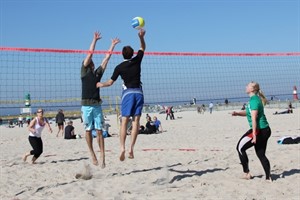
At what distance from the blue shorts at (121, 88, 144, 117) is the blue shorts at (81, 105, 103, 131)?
530 millimetres

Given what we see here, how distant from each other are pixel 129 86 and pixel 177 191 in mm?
1431

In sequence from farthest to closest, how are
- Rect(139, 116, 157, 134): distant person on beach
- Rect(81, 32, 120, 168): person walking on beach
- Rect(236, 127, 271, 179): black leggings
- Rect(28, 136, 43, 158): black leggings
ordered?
1. Rect(139, 116, 157, 134): distant person on beach
2. Rect(28, 136, 43, 158): black leggings
3. Rect(236, 127, 271, 179): black leggings
4. Rect(81, 32, 120, 168): person walking on beach

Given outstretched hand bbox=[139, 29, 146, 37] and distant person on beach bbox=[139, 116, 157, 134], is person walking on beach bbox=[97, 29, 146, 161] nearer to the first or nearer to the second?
outstretched hand bbox=[139, 29, 146, 37]

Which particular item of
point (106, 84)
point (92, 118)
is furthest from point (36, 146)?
point (106, 84)

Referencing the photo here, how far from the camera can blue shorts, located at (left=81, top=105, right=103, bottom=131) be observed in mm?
5441

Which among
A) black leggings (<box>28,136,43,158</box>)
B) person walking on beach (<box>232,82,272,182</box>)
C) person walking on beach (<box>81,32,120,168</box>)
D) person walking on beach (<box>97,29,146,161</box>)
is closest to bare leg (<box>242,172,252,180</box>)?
person walking on beach (<box>232,82,272,182</box>)

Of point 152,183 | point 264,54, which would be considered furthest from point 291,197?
point 264,54

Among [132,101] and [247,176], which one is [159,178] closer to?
[247,176]

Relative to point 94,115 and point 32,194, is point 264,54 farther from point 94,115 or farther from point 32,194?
point 32,194

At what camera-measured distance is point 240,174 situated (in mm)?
5945

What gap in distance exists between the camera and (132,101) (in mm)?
5086

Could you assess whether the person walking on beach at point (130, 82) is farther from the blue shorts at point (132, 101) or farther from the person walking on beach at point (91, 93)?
the person walking on beach at point (91, 93)

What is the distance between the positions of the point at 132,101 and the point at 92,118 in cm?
77

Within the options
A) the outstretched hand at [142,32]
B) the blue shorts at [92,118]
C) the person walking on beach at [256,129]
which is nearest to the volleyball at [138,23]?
the outstretched hand at [142,32]
